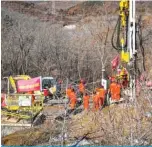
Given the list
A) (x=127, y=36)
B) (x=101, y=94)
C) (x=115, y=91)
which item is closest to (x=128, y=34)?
(x=127, y=36)

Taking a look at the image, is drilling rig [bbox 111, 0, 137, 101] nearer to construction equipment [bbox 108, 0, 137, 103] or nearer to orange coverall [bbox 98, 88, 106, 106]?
construction equipment [bbox 108, 0, 137, 103]

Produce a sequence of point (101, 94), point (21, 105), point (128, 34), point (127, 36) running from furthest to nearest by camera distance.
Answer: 1. point (127, 36)
2. point (128, 34)
3. point (101, 94)
4. point (21, 105)

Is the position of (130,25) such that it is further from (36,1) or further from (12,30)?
(36,1)

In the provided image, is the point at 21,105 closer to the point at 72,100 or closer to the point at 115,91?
the point at 72,100

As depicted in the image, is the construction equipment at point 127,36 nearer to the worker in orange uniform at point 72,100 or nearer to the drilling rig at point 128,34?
the drilling rig at point 128,34

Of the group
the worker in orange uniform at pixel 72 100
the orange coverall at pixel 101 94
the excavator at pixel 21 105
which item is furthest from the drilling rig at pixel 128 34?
the excavator at pixel 21 105

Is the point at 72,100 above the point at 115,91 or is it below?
below

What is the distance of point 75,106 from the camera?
11406mm

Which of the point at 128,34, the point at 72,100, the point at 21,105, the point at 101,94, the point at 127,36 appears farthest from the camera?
the point at 127,36

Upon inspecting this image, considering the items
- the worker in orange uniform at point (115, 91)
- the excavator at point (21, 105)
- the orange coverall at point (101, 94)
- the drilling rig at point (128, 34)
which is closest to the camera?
the excavator at point (21, 105)

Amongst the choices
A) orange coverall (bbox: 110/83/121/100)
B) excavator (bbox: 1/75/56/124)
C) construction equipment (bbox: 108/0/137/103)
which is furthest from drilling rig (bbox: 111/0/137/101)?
excavator (bbox: 1/75/56/124)

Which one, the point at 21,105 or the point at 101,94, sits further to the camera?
the point at 101,94

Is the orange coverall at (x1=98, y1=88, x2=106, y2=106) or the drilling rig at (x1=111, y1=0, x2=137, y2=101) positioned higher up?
the drilling rig at (x1=111, y1=0, x2=137, y2=101)

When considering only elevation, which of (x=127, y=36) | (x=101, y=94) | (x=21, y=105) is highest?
(x=127, y=36)
